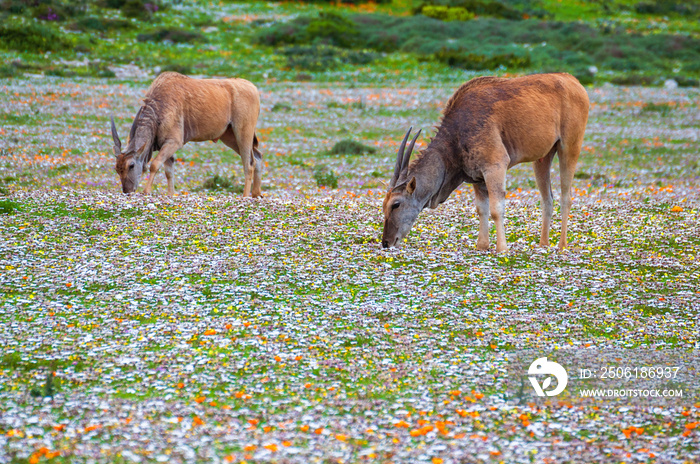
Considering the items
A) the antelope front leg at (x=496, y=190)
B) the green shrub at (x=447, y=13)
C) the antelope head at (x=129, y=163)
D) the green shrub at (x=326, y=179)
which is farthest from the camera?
the green shrub at (x=447, y=13)

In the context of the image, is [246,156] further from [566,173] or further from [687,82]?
[687,82]

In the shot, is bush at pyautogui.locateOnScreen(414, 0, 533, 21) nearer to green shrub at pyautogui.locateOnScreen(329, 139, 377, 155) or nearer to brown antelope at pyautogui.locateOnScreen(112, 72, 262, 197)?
green shrub at pyautogui.locateOnScreen(329, 139, 377, 155)

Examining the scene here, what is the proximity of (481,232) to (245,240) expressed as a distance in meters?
4.41

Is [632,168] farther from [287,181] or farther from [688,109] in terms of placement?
[688,109]

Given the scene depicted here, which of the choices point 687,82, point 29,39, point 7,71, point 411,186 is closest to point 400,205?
point 411,186

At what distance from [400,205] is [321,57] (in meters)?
40.3

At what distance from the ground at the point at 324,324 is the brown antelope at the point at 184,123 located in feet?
3.13

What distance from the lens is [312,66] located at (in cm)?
4838

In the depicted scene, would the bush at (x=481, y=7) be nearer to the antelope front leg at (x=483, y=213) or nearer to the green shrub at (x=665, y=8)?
the green shrub at (x=665, y=8)

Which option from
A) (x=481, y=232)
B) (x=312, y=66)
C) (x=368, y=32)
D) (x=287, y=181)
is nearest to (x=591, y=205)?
(x=481, y=232)

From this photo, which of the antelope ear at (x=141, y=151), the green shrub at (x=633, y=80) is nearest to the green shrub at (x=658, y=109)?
the green shrub at (x=633, y=80)

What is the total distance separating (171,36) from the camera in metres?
52.2

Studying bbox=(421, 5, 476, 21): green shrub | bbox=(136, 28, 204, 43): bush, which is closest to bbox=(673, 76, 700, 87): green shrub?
bbox=(421, 5, 476, 21): green shrub

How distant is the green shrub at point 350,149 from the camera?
25.6 meters
